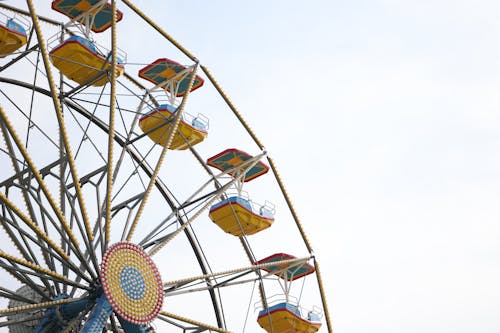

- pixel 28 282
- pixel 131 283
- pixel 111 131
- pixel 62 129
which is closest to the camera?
pixel 62 129

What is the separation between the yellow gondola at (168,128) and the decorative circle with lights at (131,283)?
4.78 metres

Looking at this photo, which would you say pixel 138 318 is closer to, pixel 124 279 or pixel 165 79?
pixel 124 279

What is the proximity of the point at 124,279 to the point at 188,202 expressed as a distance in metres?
5.78

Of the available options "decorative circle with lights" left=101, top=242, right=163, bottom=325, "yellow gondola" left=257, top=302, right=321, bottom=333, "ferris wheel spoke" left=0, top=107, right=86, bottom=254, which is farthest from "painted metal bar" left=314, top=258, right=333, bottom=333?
"ferris wheel spoke" left=0, top=107, right=86, bottom=254

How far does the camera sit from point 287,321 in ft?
77.2

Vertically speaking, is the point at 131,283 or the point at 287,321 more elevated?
the point at 287,321

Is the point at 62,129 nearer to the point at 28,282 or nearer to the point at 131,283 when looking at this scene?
the point at 131,283

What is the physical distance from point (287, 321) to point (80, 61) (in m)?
8.94

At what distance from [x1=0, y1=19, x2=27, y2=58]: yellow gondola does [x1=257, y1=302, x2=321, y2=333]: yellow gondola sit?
9.81 m

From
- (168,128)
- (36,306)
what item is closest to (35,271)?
(36,306)

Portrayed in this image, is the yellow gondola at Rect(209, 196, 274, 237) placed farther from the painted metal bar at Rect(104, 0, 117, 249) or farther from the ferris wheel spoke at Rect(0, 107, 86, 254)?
the ferris wheel spoke at Rect(0, 107, 86, 254)

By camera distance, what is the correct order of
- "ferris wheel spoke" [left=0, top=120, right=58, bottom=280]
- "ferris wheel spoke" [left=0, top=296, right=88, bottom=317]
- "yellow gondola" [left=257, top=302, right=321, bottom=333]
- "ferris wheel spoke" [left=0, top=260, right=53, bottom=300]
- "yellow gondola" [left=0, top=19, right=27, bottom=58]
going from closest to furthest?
"ferris wheel spoke" [left=0, top=296, right=88, bottom=317] < "ferris wheel spoke" [left=0, top=260, right=53, bottom=300] < "ferris wheel spoke" [left=0, top=120, right=58, bottom=280] < "yellow gondola" [left=0, top=19, right=27, bottom=58] < "yellow gondola" [left=257, top=302, right=321, bottom=333]

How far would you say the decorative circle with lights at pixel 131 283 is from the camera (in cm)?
1753

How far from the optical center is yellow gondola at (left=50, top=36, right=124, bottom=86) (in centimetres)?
2062
